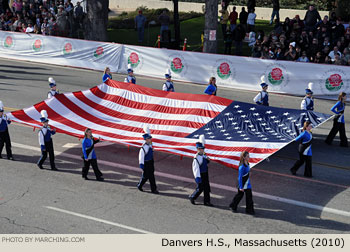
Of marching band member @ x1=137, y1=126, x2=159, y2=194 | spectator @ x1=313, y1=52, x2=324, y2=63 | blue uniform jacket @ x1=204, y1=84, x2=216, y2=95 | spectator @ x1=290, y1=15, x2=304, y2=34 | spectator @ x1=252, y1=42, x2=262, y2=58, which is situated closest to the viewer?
marching band member @ x1=137, y1=126, x2=159, y2=194

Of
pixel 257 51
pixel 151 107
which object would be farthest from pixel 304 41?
pixel 151 107

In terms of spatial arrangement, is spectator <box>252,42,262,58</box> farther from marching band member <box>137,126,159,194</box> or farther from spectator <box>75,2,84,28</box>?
spectator <box>75,2,84,28</box>

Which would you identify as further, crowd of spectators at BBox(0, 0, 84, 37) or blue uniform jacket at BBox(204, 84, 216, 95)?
crowd of spectators at BBox(0, 0, 84, 37)

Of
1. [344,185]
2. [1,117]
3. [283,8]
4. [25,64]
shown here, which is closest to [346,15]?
[283,8]

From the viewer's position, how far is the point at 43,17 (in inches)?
1356

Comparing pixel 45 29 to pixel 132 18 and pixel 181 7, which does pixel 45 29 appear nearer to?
pixel 132 18

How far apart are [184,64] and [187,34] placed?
12.4m

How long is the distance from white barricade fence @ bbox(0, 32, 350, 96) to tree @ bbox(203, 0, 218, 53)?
316cm

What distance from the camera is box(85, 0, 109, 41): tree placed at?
1225 inches

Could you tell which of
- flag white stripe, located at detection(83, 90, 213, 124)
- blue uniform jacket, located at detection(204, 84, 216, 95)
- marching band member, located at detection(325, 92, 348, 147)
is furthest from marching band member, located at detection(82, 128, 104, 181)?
marching band member, located at detection(325, 92, 348, 147)

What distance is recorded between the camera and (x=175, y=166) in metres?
14.2

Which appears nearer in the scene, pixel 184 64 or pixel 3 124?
pixel 3 124

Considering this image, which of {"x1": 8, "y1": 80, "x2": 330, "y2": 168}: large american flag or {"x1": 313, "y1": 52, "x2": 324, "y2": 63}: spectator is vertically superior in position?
{"x1": 313, "y1": 52, "x2": 324, "y2": 63}: spectator
